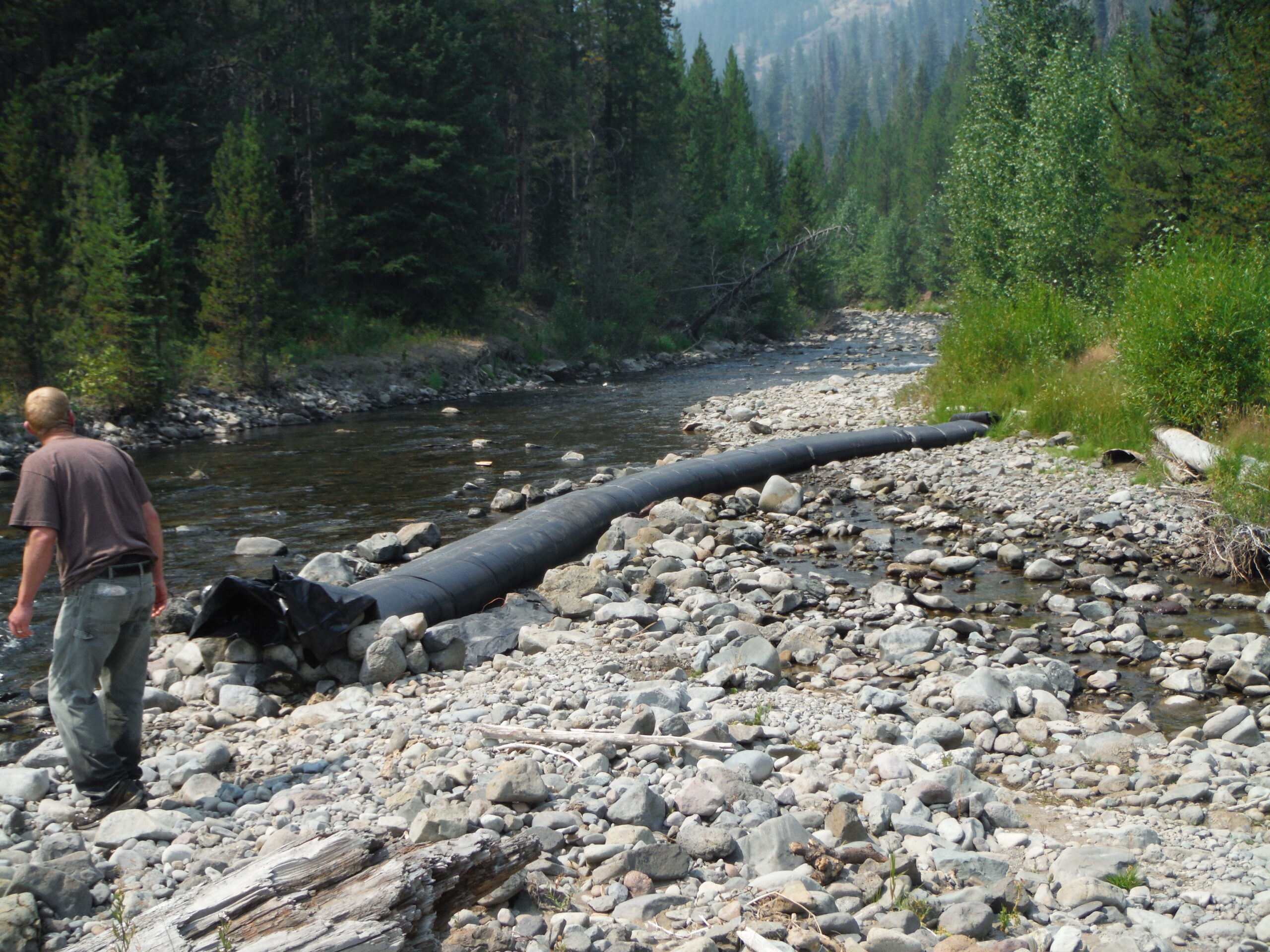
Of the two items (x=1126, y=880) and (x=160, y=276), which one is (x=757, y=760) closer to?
(x=1126, y=880)

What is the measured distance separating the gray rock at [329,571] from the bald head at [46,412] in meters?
4.06

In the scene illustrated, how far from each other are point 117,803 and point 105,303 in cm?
1896

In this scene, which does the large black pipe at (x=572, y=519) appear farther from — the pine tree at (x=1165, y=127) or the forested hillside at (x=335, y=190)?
the forested hillside at (x=335, y=190)

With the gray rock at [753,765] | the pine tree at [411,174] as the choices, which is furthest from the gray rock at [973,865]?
the pine tree at [411,174]

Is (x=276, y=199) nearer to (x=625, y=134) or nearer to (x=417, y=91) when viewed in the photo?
(x=417, y=91)

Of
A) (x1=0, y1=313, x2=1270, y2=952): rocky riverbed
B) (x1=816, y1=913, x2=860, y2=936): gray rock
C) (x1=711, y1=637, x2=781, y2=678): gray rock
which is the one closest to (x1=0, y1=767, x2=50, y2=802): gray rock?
(x1=0, y1=313, x2=1270, y2=952): rocky riverbed

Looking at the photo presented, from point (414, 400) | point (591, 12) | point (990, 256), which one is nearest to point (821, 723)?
point (414, 400)

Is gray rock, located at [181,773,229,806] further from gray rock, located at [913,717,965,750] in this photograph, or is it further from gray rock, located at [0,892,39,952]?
gray rock, located at [913,717,965,750]

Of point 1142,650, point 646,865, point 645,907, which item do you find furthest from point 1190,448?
point 645,907

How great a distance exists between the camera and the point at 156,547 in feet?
16.4

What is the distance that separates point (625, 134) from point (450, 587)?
43250mm

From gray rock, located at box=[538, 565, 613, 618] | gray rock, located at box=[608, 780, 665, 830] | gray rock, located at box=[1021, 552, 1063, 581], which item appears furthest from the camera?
gray rock, located at box=[1021, 552, 1063, 581]

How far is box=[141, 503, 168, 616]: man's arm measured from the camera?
16.2 feet

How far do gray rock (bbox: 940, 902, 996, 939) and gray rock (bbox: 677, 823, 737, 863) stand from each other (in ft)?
2.99
